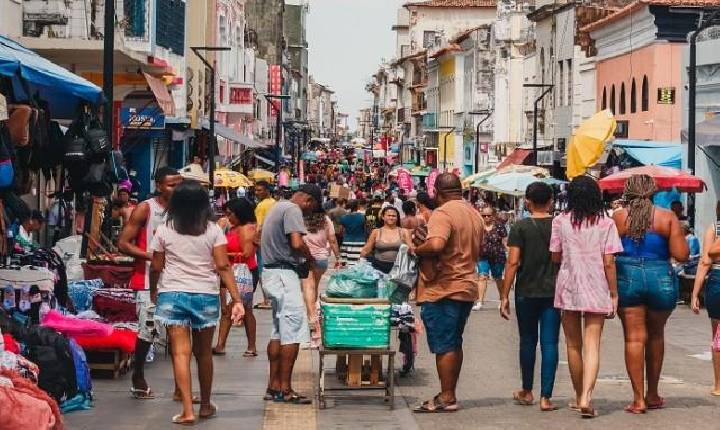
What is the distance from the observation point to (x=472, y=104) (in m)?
89.6

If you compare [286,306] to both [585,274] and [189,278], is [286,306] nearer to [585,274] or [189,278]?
[189,278]

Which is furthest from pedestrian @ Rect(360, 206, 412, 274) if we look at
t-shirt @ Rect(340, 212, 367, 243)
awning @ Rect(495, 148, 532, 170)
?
awning @ Rect(495, 148, 532, 170)

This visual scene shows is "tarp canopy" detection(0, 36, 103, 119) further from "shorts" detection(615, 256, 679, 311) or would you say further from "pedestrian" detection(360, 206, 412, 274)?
"pedestrian" detection(360, 206, 412, 274)

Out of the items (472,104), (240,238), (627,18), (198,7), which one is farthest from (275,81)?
(240,238)

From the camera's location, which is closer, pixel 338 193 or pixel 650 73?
pixel 338 193

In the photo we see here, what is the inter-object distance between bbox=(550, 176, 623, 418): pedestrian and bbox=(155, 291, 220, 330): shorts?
264 cm

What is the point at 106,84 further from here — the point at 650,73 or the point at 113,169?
the point at 650,73

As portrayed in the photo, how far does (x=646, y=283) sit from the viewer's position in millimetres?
11875

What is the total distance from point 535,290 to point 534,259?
0.79ft

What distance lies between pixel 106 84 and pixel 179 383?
914 cm

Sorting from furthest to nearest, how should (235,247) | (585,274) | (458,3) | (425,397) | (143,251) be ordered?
(458,3)
(235,247)
(425,397)
(143,251)
(585,274)

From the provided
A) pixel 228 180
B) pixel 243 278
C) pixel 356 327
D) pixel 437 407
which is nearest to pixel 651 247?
pixel 437 407

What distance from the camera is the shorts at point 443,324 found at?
11875 millimetres

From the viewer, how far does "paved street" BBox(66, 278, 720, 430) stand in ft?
37.6
